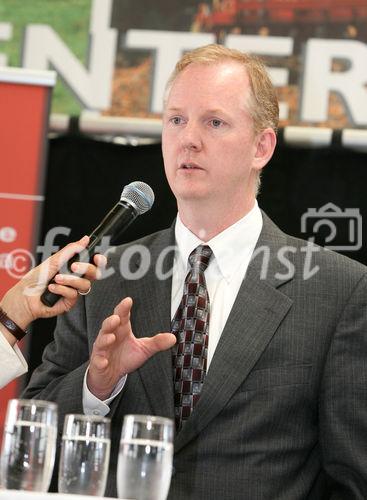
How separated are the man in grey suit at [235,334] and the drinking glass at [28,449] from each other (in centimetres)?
52

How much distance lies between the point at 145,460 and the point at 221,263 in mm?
1186

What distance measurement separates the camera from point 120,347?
2125 millimetres

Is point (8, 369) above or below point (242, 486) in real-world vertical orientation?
above

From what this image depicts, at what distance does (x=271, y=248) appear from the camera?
2.67 m

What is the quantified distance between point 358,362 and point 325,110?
2.13 metres

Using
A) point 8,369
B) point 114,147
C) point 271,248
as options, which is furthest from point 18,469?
point 114,147

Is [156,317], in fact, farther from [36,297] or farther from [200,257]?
[36,297]

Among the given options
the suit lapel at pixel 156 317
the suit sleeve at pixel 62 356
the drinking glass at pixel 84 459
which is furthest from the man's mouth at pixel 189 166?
the drinking glass at pixel 84 459

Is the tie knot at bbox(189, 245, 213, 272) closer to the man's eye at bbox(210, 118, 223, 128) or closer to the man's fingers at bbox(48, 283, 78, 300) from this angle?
the man's eye at bbox(210, 118, 223, 128)

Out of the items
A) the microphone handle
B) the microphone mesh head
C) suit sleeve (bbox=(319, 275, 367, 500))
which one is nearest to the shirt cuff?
the microphone handle

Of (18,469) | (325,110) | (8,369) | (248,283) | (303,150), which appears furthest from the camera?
(325,110)

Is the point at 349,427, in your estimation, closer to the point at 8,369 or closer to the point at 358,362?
the point at 358,362

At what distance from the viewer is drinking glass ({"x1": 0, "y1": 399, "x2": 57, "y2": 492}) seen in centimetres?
153

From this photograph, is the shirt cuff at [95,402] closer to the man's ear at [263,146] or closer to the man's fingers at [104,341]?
the man's fingers at [104,341]
